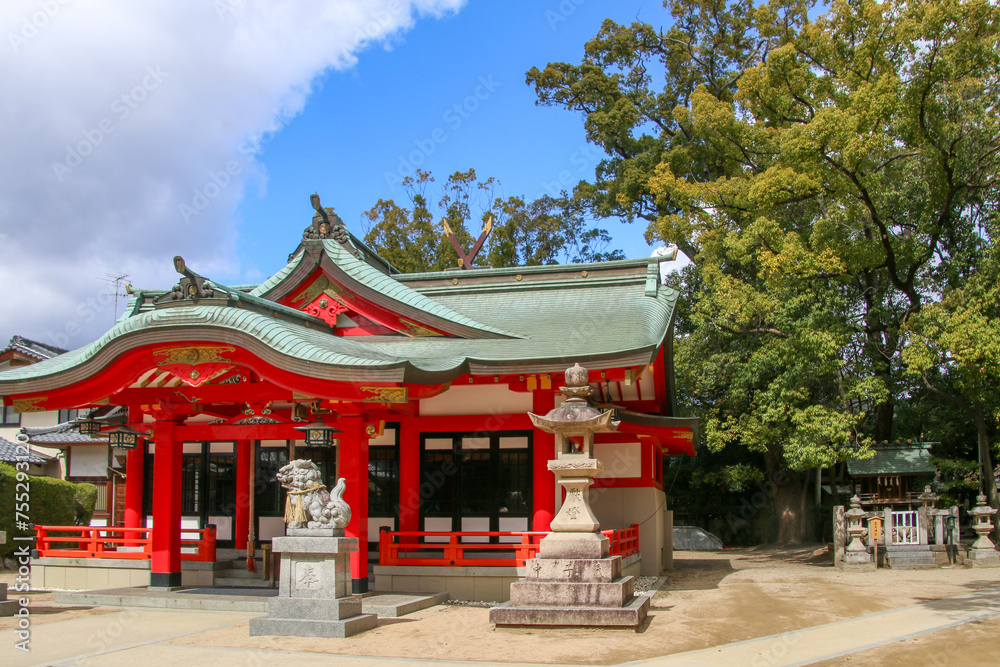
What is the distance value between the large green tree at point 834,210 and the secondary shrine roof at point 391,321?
6201 mm

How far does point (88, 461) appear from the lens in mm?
26906

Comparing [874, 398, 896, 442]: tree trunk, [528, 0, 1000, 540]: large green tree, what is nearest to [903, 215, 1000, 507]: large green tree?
[528, 0, 1000, 540]: large green tree

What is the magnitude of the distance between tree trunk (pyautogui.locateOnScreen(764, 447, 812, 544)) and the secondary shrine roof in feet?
46.4

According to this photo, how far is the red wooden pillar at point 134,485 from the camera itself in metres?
16.2

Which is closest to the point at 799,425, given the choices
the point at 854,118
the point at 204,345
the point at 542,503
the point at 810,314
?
the point at 810,314

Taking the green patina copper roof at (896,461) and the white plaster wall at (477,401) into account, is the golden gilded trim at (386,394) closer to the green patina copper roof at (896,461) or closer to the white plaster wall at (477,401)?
the white plaster wall at (477,401)

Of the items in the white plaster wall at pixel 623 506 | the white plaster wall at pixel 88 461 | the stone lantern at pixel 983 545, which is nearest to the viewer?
the white plaster wall at pixel 623 506

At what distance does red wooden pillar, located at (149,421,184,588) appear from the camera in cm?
1345

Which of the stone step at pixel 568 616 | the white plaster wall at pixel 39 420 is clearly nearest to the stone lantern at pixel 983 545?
the stone step at pixel 568 616

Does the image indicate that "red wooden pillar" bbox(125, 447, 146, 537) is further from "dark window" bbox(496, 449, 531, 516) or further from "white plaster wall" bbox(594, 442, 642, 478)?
"white plaster wall" bbox(594, 442, 642, 478)

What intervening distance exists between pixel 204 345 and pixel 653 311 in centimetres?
774

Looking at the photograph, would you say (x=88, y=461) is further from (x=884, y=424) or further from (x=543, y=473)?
(x=884, y=424)

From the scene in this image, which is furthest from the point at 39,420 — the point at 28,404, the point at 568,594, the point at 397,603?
the point at 568,594

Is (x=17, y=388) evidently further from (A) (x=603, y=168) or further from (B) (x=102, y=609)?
(A) (x=603, y=168)
